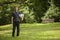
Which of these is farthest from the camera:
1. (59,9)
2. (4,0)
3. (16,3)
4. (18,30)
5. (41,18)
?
(59,9)

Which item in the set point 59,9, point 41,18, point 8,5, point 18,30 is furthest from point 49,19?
point 18,30

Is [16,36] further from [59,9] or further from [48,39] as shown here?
[59,9]

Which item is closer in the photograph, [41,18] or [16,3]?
[16,3]

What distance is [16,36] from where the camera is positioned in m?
7.61

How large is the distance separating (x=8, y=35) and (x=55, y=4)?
15.4 feet

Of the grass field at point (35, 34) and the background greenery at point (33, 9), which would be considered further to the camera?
the background greenery at point (33, 9)

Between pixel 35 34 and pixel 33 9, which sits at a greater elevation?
pixel 33 9

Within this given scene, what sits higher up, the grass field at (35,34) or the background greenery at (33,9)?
the background greenery at (33,9)

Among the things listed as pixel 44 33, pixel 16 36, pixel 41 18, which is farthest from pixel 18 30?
pixel 41 18

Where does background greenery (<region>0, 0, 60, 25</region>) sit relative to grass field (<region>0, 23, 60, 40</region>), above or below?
above

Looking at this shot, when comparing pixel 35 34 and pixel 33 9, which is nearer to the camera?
pixel 35 34

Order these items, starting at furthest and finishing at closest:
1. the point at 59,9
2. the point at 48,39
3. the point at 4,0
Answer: the point at 59,9
the point at 4,0
the point at 48,39

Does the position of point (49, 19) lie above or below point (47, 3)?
below

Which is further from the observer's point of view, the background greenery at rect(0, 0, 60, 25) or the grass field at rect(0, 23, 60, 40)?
the background greenery at rect(0, 0, 60, 25)
